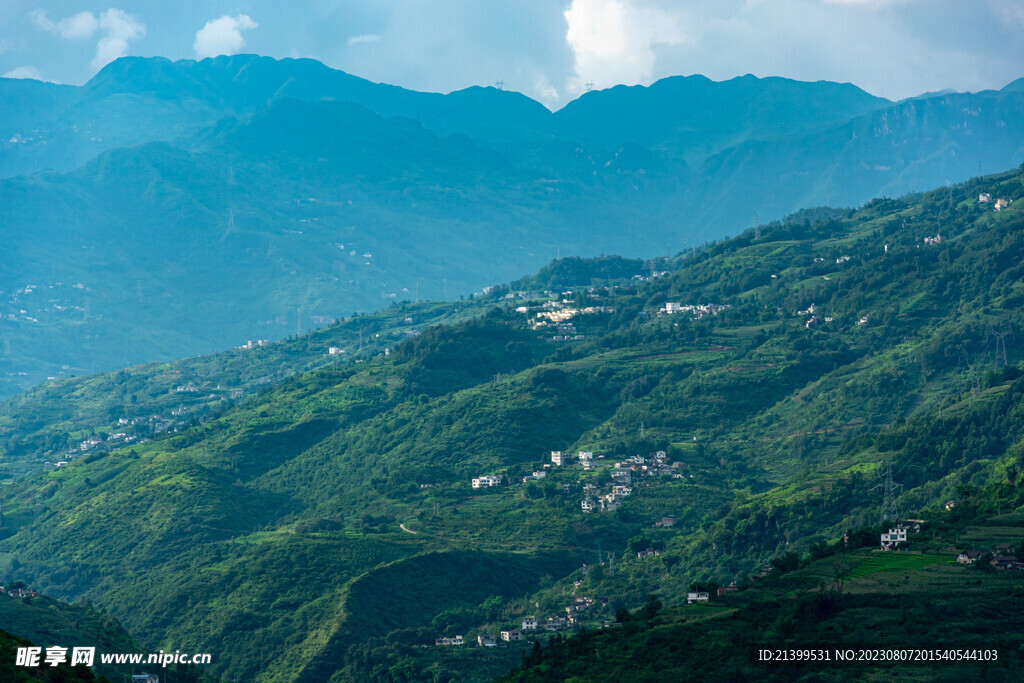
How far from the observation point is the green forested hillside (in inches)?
3615

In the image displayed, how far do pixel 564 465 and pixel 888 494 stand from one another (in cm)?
3640

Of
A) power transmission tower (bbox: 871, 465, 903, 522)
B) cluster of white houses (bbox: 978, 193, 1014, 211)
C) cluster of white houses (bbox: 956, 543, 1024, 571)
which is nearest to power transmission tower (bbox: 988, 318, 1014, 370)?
power transmission tower (bbox: 871, 465, 903, 522)

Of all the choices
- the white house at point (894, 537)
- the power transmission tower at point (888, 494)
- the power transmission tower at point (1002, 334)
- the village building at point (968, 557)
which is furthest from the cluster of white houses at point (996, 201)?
the village building at point (968, 557)

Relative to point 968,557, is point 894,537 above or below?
above

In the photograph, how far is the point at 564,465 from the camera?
124 metres

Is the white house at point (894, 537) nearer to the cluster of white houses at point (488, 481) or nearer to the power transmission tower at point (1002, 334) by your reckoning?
the cluster of white houses at point (488, 481)

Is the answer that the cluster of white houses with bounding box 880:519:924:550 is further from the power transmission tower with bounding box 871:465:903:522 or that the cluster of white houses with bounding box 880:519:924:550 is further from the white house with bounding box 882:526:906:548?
the power transmission tower with bounding box 871:465:903:522

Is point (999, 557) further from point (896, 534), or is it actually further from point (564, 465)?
point (564, 465)

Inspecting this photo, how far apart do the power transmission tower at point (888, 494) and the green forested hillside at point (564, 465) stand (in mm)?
831

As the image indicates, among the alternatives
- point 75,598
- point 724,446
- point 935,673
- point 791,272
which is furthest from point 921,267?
point 935,673

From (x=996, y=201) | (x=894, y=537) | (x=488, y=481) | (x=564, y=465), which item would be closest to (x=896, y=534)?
(x=894, y=537)

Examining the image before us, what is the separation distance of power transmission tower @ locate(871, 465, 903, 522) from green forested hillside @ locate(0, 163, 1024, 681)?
0.83m

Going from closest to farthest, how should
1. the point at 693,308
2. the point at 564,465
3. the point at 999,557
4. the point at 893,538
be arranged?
the point at 999,557 < the point at 893,538 < the point at 564,465 < the point at 693,308

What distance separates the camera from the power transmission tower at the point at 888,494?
8938 cm
